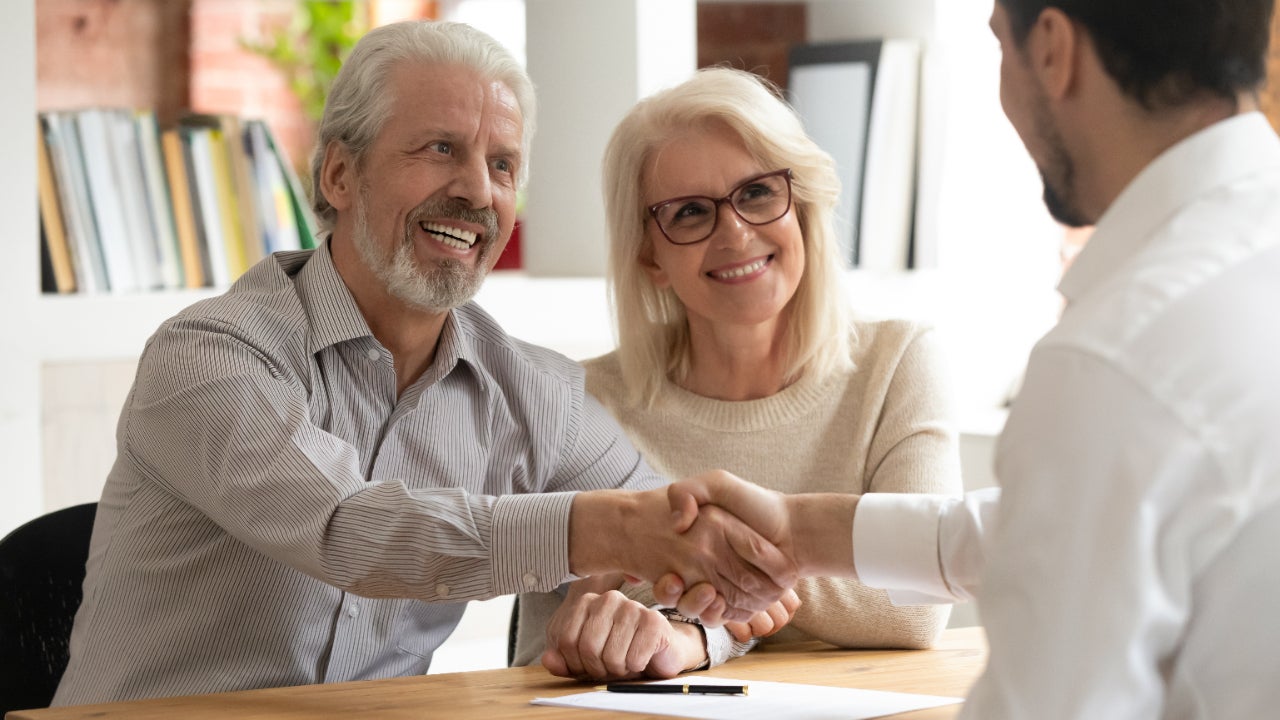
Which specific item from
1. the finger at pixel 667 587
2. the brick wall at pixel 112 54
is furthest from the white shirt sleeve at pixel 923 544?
the brick wall at pixel 112 54

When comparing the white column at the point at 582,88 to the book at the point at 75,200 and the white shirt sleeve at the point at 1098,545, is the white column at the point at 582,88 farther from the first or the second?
the white shirt sleeve at the point at 1098,545

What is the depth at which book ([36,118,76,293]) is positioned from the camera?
266 centimetres

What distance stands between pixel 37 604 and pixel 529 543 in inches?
29.9

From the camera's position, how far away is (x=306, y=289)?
1.95 metres

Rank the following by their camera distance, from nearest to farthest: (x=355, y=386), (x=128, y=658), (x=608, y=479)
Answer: (x=128, y=658) < (x=355, y=386) < (x=608, y=479)

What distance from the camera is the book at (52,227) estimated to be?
2.66 metres

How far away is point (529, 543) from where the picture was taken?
161 centimetres

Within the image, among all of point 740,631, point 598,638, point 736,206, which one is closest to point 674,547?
point 598,638

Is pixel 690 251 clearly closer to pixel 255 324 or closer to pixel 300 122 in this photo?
pixel 255 324

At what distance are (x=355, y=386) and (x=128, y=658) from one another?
1.48 ft

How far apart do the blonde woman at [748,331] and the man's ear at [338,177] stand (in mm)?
477

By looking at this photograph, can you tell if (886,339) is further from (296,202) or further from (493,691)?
(296,202)

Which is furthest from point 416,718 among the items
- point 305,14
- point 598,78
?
point 305,14

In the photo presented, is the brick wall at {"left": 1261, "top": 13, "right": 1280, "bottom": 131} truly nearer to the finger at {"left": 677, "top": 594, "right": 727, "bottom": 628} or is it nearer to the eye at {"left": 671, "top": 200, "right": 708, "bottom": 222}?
the eye at {"left": 671, "top": 200, "right": 708, "bottom": 222}
